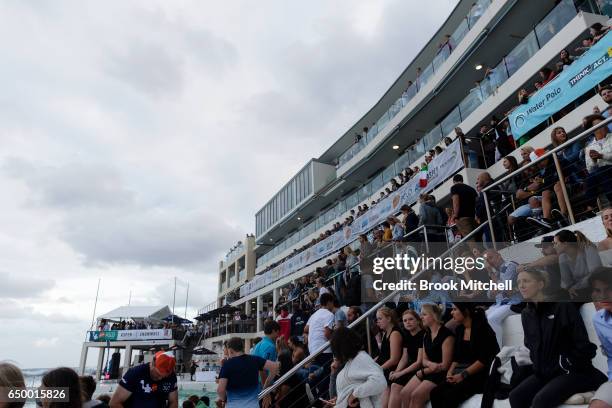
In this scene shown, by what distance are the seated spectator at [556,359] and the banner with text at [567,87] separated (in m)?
6.31

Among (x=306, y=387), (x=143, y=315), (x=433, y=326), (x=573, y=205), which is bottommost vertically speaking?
(x=306, y=387)

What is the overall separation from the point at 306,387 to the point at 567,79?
25.6ft

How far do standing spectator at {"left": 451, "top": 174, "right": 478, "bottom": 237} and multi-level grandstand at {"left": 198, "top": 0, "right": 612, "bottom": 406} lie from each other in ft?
0.08

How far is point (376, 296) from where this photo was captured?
7750 millimetres

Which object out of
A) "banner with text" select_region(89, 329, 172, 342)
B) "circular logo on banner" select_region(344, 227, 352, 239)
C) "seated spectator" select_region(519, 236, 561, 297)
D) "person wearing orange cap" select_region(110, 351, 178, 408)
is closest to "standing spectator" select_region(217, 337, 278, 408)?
"person wearing orange cap" select_region(110, 351, 178, 408)

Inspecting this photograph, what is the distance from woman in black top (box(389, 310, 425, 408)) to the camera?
13.0 ft

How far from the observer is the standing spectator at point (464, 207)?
6.77m

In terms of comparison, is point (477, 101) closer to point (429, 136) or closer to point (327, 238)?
point (429, 136)

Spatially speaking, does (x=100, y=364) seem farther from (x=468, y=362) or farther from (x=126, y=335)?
(x=468, y=362)

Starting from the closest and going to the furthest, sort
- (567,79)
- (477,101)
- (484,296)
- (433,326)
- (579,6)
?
(433,326) → (484,296) → (567,79) → (579,6) → (477,101)

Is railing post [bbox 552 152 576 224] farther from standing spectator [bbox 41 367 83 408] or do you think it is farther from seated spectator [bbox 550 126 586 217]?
standing spectator [bbox 41 367 83 408]

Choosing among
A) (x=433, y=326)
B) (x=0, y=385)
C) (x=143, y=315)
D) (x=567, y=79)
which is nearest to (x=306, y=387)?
(x=433, y=326)

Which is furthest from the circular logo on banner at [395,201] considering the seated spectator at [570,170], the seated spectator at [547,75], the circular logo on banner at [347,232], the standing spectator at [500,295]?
the standing spectator at [500,295]

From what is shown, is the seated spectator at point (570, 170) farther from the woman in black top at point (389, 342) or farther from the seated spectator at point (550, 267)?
the woman in black top at point (389, 342)
